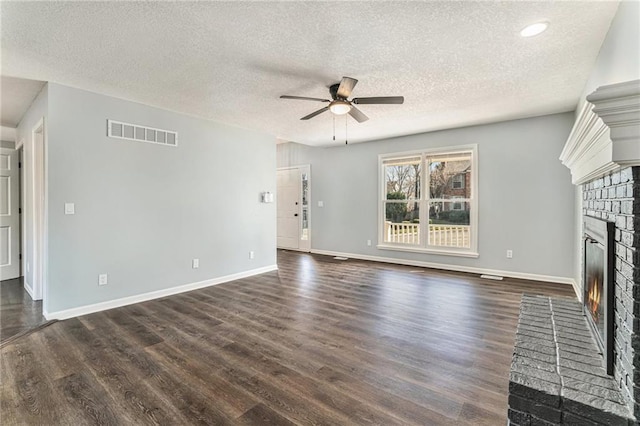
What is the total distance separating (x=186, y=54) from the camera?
2.72m

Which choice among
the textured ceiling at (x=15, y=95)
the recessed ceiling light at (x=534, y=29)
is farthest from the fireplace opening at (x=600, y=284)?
the textured ceiling at (x=15, y=95)

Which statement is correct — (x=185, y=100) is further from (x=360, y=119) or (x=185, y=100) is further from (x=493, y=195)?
(x=493, y=195)

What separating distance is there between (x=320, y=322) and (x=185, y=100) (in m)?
3.17

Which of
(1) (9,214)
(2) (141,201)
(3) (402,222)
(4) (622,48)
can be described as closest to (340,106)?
(4) (622,48)

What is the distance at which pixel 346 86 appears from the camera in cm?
300

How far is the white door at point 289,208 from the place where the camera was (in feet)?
26.5

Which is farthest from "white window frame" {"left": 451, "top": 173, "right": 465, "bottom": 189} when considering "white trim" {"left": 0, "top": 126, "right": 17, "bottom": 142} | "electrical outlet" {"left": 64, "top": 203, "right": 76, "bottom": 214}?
"white trim" {"left": 0, "top": 126, "right": 17, "bottom": 142}

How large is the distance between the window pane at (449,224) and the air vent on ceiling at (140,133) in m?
4.61

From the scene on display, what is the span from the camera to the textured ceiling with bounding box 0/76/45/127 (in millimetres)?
3301

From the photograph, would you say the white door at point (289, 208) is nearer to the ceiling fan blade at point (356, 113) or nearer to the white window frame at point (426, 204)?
the white window frame at point (426, 204)

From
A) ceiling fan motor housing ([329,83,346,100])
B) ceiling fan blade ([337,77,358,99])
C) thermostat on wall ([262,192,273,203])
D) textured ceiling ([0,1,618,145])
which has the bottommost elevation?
thermostat on wall ([262,192,273,203])

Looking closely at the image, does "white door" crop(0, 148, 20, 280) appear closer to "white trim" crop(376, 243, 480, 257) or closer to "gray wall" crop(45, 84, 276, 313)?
"gray wall" crop(45, 84, 276, 313)

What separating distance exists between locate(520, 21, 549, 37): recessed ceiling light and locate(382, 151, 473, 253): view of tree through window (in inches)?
124

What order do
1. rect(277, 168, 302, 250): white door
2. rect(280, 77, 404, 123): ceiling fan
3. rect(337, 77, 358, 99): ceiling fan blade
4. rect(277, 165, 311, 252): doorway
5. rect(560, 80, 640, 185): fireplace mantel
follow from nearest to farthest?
rect(560, 80, 640, 185): fireplace mantel
rect(337, 77, 358, 99): ceiling fan blade
rect(280, 77, 404, 123): ceiling fan
rect(277, 165, 311, 252): doorway
rect(277, 168, 302, 250): white door
